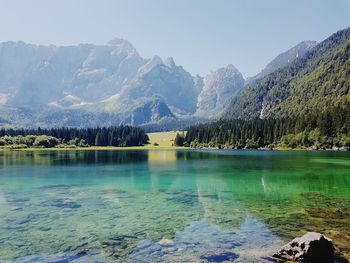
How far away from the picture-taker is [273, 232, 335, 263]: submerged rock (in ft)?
73.3

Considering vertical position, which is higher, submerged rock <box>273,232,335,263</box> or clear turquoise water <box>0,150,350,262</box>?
submerged rock <box>273,232,335,263</box>

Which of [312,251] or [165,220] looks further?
[165,220]

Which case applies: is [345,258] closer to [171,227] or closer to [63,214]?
[171,227]

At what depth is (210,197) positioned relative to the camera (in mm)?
50656

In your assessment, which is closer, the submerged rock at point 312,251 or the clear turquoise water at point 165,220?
the submerged rock at point 312,251

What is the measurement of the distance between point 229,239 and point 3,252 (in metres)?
16.1

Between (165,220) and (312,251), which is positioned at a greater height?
(312,251)

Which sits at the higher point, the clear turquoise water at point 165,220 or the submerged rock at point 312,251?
the submerged rock at point 312,251

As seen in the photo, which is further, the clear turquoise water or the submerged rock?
the clear turquoise water

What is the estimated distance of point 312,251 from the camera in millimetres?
22328

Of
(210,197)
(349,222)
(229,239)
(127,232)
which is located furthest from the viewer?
(210,197)

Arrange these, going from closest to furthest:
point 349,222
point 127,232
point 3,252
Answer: point 3,252 → point 127,232 → point 349,222

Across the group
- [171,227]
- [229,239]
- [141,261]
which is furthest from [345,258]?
[171,227]

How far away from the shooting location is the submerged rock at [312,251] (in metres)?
22.3
